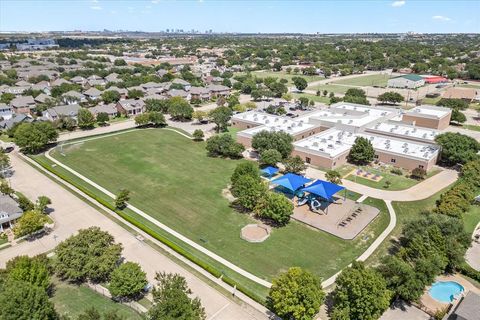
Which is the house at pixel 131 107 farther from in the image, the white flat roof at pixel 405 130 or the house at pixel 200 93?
the white flat roof at pixel 405 130

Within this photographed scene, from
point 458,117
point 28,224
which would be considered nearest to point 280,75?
point 458,117

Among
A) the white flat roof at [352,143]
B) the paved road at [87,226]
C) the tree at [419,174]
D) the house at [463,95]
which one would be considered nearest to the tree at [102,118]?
the paved road at [87,226]

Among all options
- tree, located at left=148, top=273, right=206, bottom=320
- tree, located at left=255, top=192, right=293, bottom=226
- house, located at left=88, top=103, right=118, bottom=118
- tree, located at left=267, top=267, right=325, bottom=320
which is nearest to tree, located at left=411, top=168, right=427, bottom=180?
tree, located at left=255, top=192, right=293, bottom=226

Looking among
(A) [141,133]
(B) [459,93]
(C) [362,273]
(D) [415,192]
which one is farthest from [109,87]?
(B) [459,93]

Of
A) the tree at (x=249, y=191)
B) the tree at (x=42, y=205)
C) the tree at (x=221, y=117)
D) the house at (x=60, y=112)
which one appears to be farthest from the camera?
the house at (x=60, y=112)

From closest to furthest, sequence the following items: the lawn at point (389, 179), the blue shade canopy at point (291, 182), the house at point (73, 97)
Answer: the blue shade canopy at point (291, 182) → the lawn at point (389, 179) → the house at point (73, 97)
